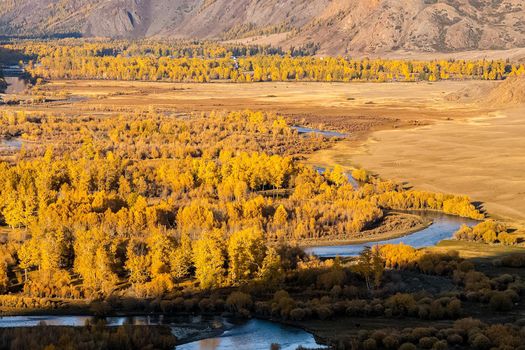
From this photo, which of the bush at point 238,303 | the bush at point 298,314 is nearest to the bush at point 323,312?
the bush at point 298,314

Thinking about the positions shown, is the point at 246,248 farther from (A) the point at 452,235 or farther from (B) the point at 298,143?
(B) the point at 298,143

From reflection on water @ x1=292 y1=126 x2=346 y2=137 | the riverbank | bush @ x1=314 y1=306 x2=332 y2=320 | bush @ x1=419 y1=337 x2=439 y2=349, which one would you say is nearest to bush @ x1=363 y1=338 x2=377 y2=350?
bush @ x1=419 y1=337 x2=439 y2=349

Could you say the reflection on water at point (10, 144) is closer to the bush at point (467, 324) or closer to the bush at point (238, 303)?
the bush at point (238, 303)

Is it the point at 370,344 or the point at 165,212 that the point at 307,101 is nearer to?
the point at 165,212

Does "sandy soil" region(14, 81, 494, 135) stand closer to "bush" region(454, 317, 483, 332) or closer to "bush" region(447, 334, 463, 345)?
"bush" region(454, 317, 483, 332)

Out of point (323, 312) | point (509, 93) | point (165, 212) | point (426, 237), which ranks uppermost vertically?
point (165, 212)

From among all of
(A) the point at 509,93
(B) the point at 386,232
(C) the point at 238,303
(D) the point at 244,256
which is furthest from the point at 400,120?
(C) the point at 238,303
